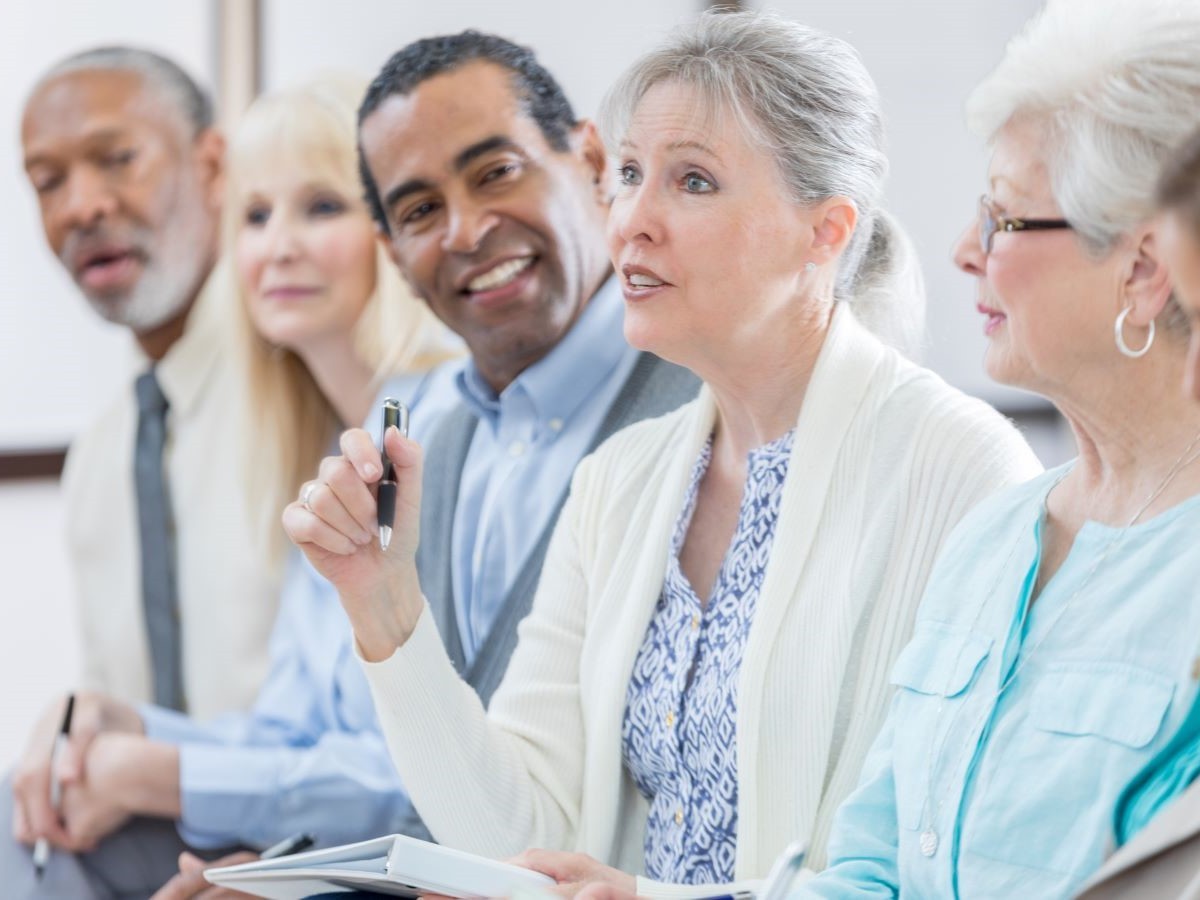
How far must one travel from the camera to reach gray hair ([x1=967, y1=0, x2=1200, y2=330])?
109 cm

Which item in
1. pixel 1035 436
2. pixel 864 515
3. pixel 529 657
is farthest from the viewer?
pixel 1035 436

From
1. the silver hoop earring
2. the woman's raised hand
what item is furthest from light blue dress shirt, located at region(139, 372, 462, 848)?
the silver hoop earring

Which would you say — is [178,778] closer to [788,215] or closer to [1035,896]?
[788,215]

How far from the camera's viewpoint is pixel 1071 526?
121 cm

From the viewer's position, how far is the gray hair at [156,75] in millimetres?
3008

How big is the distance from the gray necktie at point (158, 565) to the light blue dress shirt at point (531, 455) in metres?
0.86

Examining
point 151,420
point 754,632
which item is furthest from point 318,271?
point 754,632

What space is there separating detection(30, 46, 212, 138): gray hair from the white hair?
221 centimetres

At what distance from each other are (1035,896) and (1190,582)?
0.25m

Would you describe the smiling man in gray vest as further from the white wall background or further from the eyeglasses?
the white wall background

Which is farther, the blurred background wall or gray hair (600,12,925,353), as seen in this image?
the blurred background wall

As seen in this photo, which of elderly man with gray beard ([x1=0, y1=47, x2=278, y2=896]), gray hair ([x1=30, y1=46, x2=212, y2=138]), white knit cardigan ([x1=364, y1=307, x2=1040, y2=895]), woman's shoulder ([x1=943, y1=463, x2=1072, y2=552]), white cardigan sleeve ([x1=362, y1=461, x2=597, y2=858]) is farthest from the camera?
gray hair ([x1=30, y1=46, x2=212, y2=138])

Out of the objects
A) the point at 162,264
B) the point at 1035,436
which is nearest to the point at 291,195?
the point at 162,264

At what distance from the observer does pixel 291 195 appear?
2480 mm
